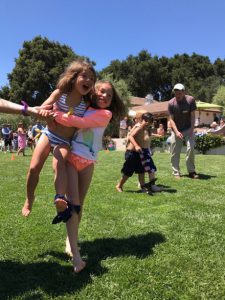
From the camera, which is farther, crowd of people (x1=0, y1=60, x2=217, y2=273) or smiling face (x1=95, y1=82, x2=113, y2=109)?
smiling face (x1=95, y1=82, x2=113, y2=109)

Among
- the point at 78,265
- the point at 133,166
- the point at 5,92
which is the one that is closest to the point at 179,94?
the point at 133,166

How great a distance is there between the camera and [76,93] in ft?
12.6

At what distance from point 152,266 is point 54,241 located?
1.22m

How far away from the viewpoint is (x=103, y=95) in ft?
13.1

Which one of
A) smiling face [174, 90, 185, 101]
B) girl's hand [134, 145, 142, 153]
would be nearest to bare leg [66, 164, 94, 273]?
girl's hand [134, 145, 142, 153]

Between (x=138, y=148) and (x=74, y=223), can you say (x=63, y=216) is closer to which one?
(x=74, y=223)

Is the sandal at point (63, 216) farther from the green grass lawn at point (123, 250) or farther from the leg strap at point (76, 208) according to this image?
the green grass lawn at point (123, 250)

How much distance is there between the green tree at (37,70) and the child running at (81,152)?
47470 millimetres

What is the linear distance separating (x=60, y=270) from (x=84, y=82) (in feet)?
5.67

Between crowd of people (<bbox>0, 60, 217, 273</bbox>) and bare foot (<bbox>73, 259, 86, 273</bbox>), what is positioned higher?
crowd of people (<bbox>0, 60, 217, 273</bbox>)

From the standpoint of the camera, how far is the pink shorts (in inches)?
147

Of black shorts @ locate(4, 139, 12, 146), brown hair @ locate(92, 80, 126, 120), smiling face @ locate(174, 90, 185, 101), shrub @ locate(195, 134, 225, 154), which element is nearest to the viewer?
brown hair @ locate(92, 80, 126, 120)

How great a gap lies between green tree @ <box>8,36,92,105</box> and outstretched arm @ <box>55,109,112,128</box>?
47.6 meters

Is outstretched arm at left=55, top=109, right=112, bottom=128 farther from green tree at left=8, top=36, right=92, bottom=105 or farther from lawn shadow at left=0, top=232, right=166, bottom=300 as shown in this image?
green tree at left=8, top=36, right=92, bottom=105
